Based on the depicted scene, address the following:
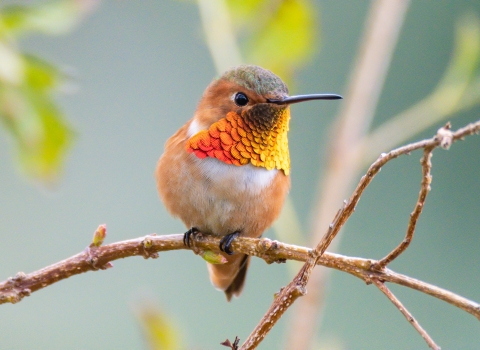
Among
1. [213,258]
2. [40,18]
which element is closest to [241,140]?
[213,258]

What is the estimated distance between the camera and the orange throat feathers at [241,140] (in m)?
2.04

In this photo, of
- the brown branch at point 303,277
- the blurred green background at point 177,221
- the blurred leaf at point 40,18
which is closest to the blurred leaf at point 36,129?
the blurred leaf at point 40,18

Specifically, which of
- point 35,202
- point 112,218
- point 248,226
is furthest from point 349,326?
point 35,202

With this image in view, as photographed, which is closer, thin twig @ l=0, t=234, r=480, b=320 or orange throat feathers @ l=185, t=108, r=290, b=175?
thin twig @ l=0, t=234, r=480, b=320

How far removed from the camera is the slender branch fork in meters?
0.98

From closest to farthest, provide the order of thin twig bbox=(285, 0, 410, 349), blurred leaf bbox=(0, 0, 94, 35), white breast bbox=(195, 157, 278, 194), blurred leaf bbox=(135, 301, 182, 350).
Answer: blurred leaf bbox=(135, 301, 182, 350), blurred leaf bbox=(0, 0, 94, 35), white breast bbox=(195, 157, 278, 194), thin twig bbox=(285, 0, 410, 349)

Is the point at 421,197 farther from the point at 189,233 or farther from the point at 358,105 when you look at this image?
the point at 358,105

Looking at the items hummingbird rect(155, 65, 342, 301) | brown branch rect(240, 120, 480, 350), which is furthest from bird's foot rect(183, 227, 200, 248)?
brown branch rect(240, 120, 480, 350)

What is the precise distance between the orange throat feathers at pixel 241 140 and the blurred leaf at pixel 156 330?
2.19 ft

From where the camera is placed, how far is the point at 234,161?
204 cm

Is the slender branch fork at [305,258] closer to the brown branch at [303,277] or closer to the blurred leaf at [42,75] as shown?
the brown branch at [303,277]

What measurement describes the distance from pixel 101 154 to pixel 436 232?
2.68 meters

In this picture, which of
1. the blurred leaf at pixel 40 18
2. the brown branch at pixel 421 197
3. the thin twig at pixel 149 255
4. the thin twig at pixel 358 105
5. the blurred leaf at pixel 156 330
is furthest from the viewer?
the thin twig at pixel 358 105

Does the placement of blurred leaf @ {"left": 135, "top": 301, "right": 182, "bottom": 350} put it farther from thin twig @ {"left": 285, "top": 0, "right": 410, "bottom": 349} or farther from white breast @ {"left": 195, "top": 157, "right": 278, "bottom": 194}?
thin twig @ {"left": 285, "top": 0, "right": 410, "bottom": 349}
